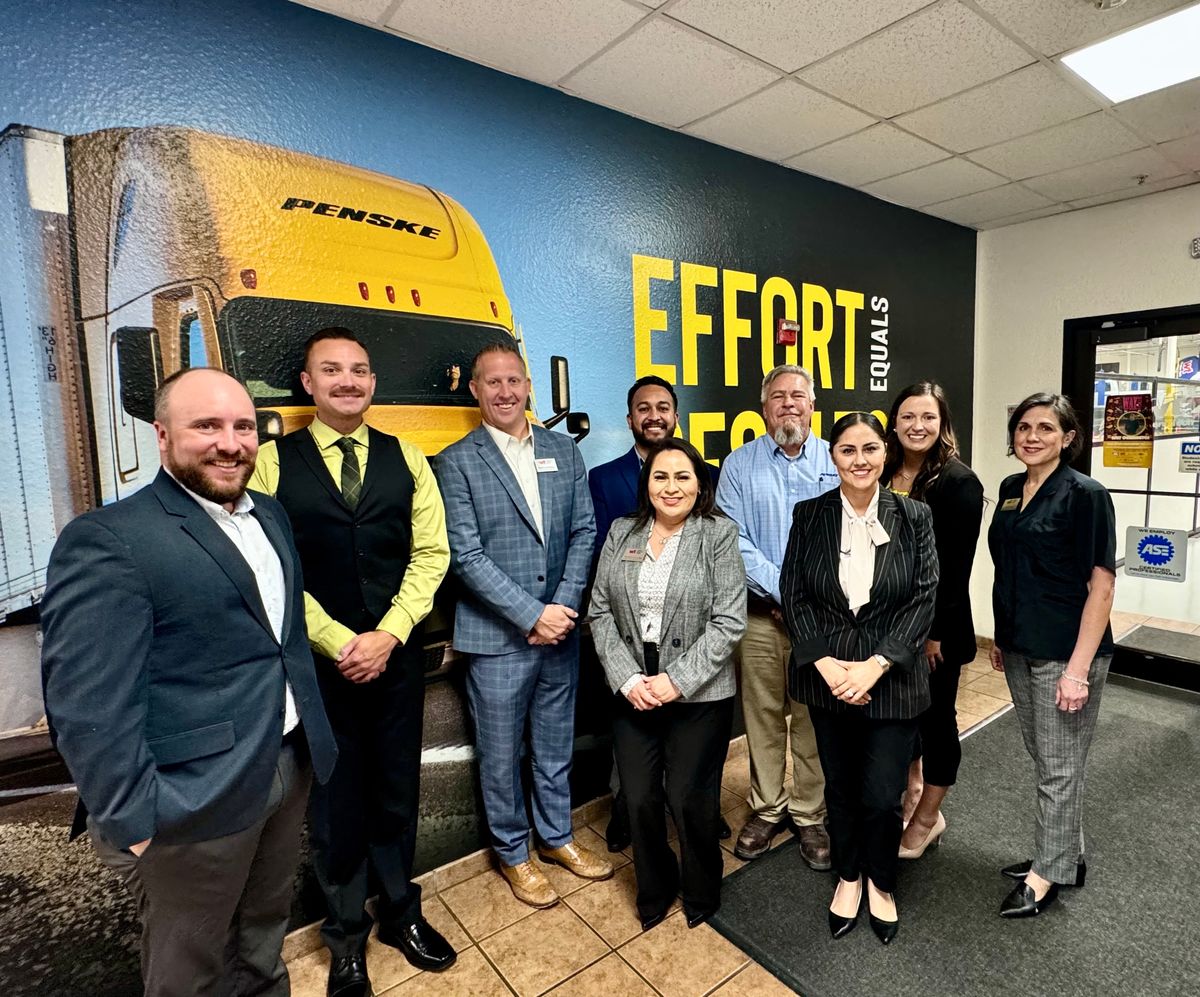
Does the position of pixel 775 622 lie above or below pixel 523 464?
below

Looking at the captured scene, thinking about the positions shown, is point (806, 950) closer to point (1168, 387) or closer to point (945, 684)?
point (945, 684)

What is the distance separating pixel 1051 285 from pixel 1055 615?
3.56 metres

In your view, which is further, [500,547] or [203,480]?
[500,547]

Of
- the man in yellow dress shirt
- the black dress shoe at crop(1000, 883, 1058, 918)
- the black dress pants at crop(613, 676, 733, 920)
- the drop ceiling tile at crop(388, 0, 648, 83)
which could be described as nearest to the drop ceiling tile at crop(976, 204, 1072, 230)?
the drop ceiling tile at crop(388, 0, 648, 83)

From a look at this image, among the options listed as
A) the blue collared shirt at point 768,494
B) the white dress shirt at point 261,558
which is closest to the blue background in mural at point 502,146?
the blue collared shirt at point 768,494

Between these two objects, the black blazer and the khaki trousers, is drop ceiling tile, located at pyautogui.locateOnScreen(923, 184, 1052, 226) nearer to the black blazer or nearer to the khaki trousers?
the black blazer

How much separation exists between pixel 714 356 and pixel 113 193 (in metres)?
2.44

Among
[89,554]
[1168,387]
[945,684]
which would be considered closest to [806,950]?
[945,684]

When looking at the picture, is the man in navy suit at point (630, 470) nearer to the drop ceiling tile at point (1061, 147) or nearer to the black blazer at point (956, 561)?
the black blazer at point (956, 561)

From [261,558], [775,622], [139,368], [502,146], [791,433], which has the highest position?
[502,146]

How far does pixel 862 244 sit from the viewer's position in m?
4.01

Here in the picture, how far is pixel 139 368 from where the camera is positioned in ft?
6.06

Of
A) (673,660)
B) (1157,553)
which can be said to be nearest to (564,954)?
(673,660)

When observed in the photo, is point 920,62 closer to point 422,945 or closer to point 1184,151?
point 1184,151
